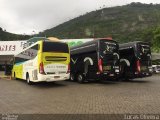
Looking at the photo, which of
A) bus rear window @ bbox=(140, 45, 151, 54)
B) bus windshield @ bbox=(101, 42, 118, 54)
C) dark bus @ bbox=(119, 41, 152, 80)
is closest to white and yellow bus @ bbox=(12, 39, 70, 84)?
bus windshield @ bbox=(101, 42, 118, 54)

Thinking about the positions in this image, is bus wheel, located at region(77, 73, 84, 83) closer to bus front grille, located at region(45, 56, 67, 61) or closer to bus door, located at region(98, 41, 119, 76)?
bus door, located at region(98, 41, 119, 76)

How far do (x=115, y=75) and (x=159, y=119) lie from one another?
1129cm

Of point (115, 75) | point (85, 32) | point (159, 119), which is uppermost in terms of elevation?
point (85, 32)

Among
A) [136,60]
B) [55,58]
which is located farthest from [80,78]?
[136,60]

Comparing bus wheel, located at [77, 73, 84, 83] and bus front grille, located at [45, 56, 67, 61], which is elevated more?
bus front grille, located at [45, 56, 67, 61]

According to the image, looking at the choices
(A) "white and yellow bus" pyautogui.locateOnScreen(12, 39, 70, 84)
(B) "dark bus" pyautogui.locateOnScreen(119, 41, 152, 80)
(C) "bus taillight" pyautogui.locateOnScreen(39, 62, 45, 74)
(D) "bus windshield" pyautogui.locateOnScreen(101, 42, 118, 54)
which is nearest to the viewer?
(C) "bus taillight" pyautogui.locateOnScreen(39, 62, 45, 74)

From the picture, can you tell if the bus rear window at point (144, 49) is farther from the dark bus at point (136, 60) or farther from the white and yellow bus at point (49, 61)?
the white and yellow bus at point (49, 61)

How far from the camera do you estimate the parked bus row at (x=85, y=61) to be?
58.1ft

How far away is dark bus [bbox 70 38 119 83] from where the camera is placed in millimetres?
18875

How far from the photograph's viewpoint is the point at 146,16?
394ft

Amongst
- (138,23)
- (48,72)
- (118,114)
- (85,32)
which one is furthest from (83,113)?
(138,23)

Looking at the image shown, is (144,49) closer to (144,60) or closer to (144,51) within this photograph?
(144,51)

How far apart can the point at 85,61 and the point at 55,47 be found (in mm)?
3364

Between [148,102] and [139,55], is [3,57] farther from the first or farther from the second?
[148,102]
